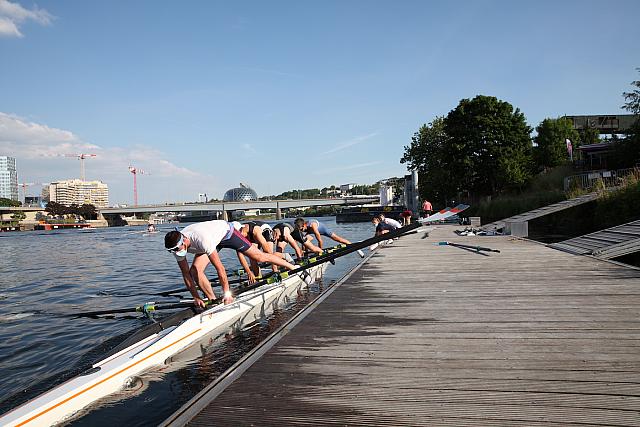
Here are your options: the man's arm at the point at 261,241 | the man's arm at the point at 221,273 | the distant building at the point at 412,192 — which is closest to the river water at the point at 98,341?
the man's arm at the point at 221,273

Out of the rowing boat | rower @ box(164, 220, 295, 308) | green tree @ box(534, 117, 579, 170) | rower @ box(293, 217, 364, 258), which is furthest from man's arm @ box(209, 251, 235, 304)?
green tree @ box(534, 117, 579, 170)

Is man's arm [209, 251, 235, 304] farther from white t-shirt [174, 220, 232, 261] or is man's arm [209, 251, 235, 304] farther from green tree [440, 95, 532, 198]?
green tree [440, 95, 532, 198]

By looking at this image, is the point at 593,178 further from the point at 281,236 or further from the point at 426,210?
the point at 281,236

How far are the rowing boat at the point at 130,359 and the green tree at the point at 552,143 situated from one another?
52.5 meters

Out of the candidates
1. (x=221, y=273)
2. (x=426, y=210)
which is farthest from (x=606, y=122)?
(x=221, y=273)

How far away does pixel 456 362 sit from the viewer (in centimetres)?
420

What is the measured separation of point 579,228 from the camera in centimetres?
2566

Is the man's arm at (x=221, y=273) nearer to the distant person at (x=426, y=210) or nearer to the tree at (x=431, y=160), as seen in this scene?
the distant person at (x=426, y=210)

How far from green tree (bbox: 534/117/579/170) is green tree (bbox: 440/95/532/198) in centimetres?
786

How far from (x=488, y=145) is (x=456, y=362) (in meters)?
44.6

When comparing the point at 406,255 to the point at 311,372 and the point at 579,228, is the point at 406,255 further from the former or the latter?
the point at 579,228

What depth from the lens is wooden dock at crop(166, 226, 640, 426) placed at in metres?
3.20

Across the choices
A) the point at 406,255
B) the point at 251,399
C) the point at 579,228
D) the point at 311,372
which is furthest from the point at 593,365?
the point at 579,228

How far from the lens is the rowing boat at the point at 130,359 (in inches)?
164
